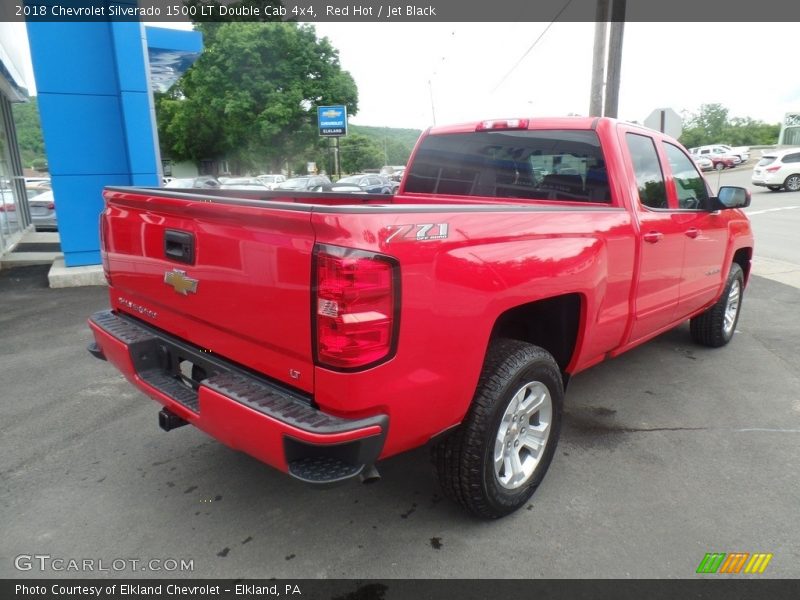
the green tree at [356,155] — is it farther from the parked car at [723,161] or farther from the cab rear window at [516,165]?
the cab rear window at [516,165]

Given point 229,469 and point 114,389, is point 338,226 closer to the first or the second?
point 229,469

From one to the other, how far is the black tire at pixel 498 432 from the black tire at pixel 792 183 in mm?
27875

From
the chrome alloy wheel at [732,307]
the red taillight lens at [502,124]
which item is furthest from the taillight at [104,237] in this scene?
the chrome alloy wheel at [732,307]

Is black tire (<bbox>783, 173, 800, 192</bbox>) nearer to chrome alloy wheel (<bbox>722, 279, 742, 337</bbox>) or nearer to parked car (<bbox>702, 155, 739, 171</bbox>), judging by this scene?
parked car (<bbox>702, 155, 739, 171</bbox>)

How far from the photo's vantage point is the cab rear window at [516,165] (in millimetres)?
3424

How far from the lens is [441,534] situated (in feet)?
8.45

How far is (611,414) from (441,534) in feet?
6.08

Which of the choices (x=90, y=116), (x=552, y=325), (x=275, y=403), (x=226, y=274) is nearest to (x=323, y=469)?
(x=275, y=403)

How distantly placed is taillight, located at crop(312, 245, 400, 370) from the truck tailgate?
0.23 feet

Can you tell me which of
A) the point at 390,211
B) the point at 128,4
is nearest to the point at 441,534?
the point at 390,211

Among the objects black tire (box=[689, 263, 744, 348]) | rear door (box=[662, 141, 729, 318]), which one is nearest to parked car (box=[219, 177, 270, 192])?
rear door (box=[662, 141, 729, 318])

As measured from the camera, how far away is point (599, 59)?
11328 mm

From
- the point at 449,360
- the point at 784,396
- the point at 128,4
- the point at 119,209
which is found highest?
the point at 128,4
